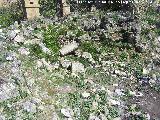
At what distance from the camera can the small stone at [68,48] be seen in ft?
28.6

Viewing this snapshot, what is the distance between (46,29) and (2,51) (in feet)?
4.49

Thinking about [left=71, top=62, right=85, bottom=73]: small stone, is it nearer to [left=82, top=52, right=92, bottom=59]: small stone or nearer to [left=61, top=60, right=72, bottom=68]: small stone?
[left=61, top=60, right=72, bottom=68]: small stone

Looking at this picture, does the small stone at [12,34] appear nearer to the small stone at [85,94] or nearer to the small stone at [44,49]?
the small stone at [44,49]

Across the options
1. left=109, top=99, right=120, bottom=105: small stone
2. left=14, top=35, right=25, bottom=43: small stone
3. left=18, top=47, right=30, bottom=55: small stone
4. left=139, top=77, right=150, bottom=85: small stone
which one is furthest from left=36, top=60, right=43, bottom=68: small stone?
left=139, top=77, right=150, bottom=85: small stone

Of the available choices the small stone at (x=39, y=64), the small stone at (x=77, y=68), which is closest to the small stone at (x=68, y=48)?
the small stone at (x=77, y=68)

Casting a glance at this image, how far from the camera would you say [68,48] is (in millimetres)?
8836

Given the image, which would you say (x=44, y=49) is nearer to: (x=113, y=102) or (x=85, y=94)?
(x=85, y=94)

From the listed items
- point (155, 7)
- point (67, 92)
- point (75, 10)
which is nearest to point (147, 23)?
point (155, 7)

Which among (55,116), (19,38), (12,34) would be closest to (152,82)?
(55,116)

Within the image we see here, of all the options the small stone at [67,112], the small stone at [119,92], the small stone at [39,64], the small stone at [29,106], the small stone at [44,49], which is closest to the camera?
the small stone at [29,106]

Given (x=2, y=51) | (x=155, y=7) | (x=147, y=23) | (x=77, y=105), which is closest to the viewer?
(x=77, y=105)

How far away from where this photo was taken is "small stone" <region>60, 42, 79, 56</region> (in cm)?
873

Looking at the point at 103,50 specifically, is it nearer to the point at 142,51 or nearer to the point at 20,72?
the point at 142,51

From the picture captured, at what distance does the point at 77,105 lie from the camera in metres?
7.52
